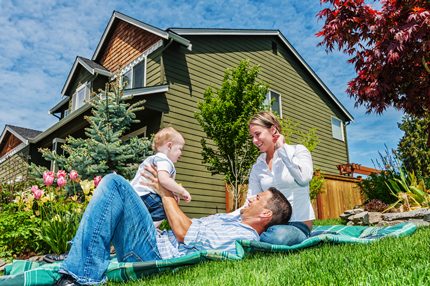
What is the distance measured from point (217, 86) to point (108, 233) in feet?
37.4

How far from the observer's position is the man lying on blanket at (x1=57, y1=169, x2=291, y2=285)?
260 cm

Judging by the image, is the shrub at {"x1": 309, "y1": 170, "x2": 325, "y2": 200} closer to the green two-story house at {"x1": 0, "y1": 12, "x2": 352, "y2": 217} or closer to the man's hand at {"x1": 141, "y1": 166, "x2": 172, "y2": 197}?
the green two-story house at {"x1": 0, "y1": 12, "x2": 352, "y2": 217}

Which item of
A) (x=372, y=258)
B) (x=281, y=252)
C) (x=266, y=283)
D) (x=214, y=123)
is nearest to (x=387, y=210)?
(x=214, y=123)

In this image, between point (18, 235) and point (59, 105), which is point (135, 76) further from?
point (18, 235)

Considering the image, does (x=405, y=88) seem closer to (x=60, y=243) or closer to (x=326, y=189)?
(x=326, y=189)

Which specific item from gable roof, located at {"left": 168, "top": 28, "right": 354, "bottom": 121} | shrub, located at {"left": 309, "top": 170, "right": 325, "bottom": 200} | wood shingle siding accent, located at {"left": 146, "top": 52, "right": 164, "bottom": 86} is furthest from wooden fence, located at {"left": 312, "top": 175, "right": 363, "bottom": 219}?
gable roof, located at {"left": 168, "top": 28, "right": 354, "bottom": 121}

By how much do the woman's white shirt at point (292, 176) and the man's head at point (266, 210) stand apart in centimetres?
51

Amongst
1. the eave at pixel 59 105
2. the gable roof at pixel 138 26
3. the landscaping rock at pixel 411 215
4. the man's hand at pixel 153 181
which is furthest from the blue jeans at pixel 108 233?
the eave at pixel 59 105

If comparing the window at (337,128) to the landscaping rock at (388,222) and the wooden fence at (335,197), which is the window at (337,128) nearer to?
the wooden fence at (335,197)

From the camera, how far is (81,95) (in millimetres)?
15828

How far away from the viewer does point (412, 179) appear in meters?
8.04

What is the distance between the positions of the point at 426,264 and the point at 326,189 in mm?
10646

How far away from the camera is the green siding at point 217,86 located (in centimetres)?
1188

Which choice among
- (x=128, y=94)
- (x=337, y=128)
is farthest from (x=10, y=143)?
(x=337, y=128)
